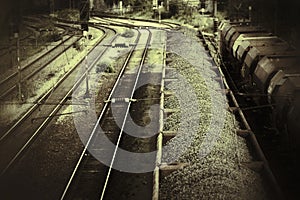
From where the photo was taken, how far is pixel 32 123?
10055mm

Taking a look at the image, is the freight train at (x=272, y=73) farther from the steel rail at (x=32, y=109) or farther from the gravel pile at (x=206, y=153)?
the steel rail at (x=32, y=109)

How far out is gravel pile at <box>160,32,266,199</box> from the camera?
6.37m

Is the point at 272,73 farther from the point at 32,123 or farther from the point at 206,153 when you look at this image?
the point at 32,123

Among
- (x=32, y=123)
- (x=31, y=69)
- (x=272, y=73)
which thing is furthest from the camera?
(x=31, y=69)

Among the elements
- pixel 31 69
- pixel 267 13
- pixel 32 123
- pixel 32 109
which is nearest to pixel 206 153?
pixel 32 123

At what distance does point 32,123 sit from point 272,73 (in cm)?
548

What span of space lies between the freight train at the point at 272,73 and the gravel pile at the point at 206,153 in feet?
2.81

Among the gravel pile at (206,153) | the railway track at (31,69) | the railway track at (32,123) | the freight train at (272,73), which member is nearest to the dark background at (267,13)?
the freight train at (272,73)

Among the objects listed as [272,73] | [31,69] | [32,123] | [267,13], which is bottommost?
[32,123]

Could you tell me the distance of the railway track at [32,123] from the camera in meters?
8.30

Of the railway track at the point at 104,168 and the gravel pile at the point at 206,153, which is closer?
the gravel pile at the point at 206,153

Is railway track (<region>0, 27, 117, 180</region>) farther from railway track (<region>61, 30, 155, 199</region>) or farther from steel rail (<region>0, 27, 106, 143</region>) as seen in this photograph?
railway track (<region>61, 30, 155, 199</region>)

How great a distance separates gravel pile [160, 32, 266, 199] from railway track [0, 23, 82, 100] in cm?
484

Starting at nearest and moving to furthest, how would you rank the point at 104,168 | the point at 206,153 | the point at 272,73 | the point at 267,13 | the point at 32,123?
the point at 206,153
the point at 104,168
the point at 272,73
the point at 32,123
the point at 267,13
